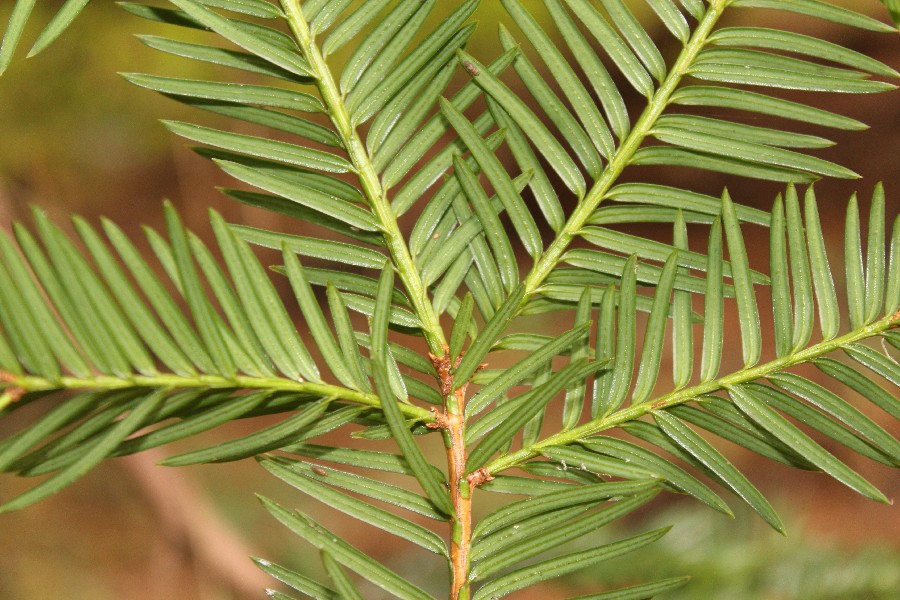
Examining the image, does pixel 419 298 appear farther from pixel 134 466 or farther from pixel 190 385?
pixel 134 466

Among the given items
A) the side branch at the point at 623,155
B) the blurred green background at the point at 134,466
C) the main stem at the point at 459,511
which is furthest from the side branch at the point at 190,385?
the blurred green background at the point at 134,466

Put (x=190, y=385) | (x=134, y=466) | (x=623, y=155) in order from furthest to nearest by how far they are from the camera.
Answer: (x=134, y=466) < (x=623, y=155) < (x=190, y=385)

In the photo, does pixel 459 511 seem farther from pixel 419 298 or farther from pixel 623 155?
pixel 623 155

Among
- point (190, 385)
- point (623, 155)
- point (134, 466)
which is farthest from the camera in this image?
point (134, 466)

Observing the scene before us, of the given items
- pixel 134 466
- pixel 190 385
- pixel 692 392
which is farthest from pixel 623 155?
pixel 134 466

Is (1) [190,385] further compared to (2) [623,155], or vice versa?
(2) [623,155]

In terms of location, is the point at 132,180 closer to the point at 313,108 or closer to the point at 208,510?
the point at 208,510

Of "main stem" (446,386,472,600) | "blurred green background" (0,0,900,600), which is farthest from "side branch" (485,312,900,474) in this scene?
"blurred green background" (0,0,900,600)

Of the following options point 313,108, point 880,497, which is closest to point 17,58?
point 313,108

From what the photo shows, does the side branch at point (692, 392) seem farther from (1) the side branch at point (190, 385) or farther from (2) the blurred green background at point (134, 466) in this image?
(2) the blurred green background at point (134, 466)

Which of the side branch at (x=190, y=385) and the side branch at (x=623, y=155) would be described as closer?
the side branch at (x=190, y=385)

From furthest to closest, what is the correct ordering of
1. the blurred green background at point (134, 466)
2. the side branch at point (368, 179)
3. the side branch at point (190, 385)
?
the blurred green background at point (134, 466) < the side branch at point (368, 179) < the side branch at point (190, 385)

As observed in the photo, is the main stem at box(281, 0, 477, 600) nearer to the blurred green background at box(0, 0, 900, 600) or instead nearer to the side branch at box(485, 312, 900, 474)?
the side branch at box(485, 312, 900, 474)

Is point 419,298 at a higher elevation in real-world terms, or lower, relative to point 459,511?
higher
